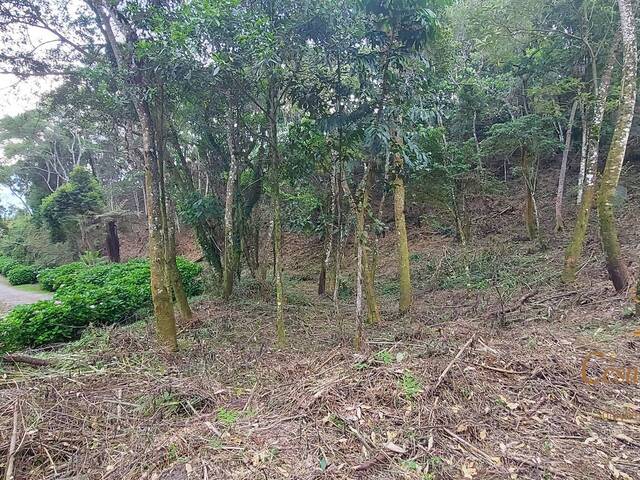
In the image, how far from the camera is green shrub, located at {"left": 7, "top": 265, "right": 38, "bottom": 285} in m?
17.6

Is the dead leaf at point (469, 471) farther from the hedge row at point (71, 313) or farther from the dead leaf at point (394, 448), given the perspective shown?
the hedge row at point (71, 313)

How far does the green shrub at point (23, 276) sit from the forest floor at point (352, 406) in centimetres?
1577

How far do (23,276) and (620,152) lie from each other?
22483 mm

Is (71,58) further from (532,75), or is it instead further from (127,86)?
(532,75)

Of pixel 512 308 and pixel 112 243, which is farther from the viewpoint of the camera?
pixel 112 243

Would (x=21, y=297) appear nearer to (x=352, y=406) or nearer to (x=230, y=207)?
(x=230, y=207)

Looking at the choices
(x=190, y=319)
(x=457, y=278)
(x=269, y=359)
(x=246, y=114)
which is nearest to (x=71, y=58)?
(x=246, y=114)

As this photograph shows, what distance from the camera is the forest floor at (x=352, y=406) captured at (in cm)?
251

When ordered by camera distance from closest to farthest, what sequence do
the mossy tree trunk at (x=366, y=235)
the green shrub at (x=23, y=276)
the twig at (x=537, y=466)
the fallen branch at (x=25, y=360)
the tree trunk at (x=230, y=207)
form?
the twig at (x=537, y=466) → the fallen branch at (x=25, y=360) → the mossy tree trunk at (x=366, y=235) → the tree trunk at (x=230, y=207) → the green shrub at (x=23, y=276)

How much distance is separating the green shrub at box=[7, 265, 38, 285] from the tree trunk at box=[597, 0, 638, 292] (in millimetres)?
22136

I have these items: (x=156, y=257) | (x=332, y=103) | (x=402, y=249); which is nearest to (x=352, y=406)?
(x=156, y=257)

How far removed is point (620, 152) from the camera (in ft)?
17.4

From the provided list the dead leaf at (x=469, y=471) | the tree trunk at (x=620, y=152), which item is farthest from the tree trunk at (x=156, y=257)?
the tree trunk at (x=620, y=152)

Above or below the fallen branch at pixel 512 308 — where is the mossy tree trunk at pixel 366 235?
above
